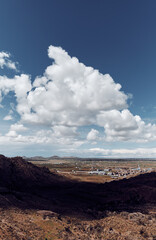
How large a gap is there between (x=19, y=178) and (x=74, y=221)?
164 ft

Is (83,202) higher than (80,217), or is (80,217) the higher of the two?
(80,217)

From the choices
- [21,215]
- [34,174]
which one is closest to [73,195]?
[21,215]

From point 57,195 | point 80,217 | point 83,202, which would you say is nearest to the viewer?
point 80,217

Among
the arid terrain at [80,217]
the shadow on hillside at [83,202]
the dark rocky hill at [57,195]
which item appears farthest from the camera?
the dark rocky hill at [57,195]

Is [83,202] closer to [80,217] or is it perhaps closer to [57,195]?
[57,195]

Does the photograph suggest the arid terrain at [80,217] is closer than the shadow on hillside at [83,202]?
Yes

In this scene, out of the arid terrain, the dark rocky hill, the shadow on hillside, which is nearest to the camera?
the arid terrain

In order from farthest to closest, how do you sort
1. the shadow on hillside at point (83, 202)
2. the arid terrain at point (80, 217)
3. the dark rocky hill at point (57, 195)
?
the dark rocky hill at point (57, 195) → the shadow on hillside at point (83, 202) → the arid terrain at point (80, 217)

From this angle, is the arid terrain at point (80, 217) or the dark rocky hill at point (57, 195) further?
the dark rocky hill at point (57, 195)

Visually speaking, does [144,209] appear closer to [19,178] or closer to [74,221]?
[74,221]

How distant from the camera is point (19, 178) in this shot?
7738 centimetres

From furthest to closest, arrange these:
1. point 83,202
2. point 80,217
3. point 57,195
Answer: point 57,195, point 83,202, point 80,217

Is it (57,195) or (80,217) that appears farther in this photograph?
(57,195)

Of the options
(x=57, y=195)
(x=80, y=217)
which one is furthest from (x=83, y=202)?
(x=80, y=217)
